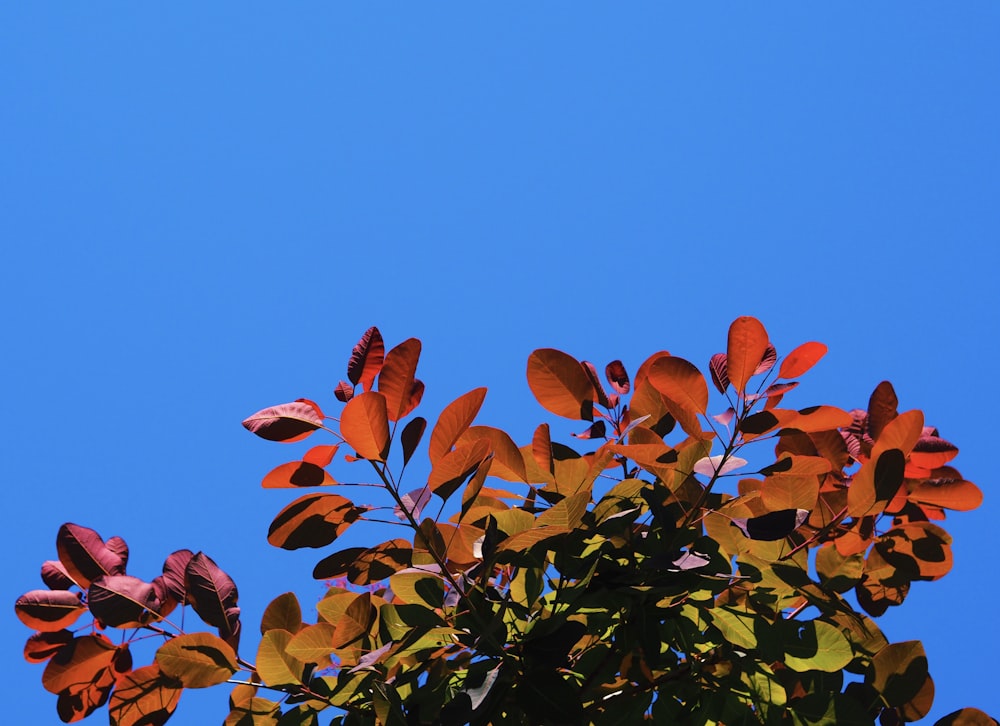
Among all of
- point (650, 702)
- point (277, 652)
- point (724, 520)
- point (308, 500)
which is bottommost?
point (650, 702)

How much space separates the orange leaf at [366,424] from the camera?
1.17 meters

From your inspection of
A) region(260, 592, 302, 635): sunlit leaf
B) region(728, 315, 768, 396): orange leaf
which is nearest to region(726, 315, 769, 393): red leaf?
region(728, 315, 768, 396): orange leaf

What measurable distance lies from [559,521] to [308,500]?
43 cm

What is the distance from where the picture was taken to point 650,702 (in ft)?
4.42

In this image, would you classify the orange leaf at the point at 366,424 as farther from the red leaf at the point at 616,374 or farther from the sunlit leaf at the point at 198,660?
the red leaf at the point at 616,374

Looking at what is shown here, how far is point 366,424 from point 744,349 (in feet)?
1.88

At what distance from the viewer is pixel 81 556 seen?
150 centimetres

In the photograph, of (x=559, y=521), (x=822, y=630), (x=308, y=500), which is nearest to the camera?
(x=559, y=521)

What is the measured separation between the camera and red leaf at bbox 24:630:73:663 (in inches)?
59.4

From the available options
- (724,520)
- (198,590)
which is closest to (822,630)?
(724,520)

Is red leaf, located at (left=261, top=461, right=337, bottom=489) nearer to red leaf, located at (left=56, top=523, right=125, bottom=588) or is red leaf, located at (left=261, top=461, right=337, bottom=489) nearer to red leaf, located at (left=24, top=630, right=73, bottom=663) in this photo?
red leaf, located at (left=56, top=523, right=125, bottom=588)

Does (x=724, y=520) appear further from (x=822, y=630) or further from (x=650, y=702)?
(x=650, y=702)

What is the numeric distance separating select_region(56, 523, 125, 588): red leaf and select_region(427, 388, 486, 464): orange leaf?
679 mm

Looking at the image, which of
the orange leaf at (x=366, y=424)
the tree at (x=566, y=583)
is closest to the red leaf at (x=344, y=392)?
the tree at (x=566, y=583)
